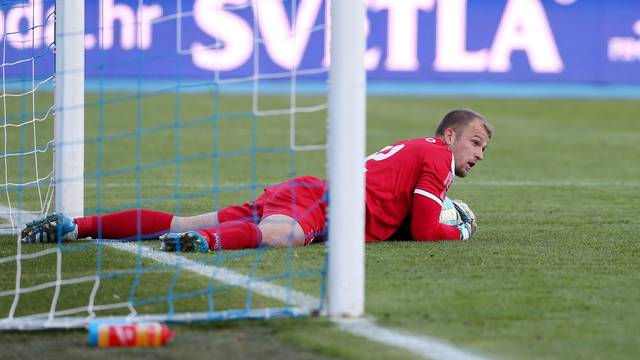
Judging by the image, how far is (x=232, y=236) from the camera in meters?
6.04

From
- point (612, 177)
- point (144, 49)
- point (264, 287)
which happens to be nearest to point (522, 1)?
point (144, 49)

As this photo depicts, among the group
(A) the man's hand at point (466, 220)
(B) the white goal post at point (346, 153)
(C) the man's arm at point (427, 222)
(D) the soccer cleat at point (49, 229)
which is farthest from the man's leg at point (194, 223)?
(B) the white goal post at point (346, 153)

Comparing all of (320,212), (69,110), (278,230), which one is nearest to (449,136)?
(320,212)

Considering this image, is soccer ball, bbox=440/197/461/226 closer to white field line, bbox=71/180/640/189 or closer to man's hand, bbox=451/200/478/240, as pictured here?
man's hand, bbox=451/200/478/240

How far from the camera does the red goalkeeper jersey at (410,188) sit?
20.8ft

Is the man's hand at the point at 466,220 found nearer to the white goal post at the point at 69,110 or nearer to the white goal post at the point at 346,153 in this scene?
the white goal post at the point at 69,110

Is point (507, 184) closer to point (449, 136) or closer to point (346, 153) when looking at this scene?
point (449, 136)

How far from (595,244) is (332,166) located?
259 centimetres

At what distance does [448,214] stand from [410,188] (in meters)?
0.43

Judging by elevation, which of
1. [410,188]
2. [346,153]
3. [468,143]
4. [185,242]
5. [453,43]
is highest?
[453,43]

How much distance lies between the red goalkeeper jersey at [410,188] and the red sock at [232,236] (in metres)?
0.64

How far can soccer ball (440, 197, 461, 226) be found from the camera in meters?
6.70

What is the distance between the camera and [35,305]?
188 inches

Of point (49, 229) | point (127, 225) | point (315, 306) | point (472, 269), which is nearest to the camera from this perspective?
point (315, 306)
